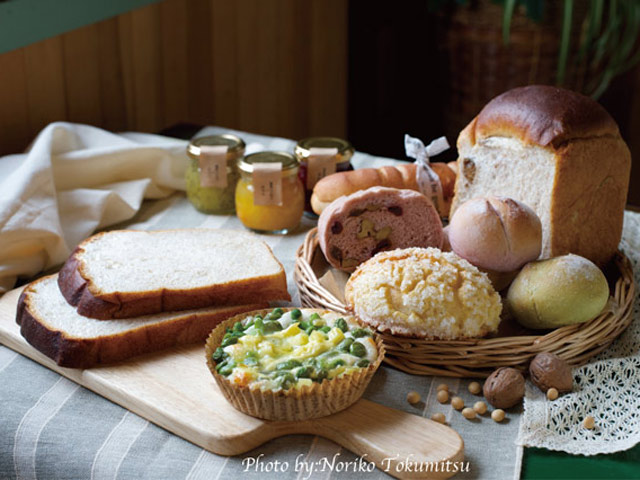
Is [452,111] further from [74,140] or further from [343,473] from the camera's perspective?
[343,473]

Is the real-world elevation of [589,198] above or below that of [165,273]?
above

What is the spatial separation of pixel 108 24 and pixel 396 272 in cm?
159

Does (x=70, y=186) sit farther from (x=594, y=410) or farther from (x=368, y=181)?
(x=594, y=410)

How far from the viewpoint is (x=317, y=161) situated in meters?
2.04

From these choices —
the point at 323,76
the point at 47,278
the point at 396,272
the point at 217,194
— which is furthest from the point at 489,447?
the point at 323,76

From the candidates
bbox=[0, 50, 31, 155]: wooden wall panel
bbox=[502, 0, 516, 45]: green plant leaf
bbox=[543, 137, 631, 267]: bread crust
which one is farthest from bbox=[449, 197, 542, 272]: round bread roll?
bbox=[502, 0, 516, 45]: green plant leaf

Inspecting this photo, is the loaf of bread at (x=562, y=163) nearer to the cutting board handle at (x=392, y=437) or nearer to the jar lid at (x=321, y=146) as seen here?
the jar lid at (x=321, y=146)

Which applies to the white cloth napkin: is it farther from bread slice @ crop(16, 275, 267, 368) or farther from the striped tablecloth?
the striped tablecloth

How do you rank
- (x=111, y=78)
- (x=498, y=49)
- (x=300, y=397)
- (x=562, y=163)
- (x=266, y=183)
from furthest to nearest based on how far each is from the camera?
(x=498, y=49), (x=111, y=78), (x=266, y=183), (x=562, y=163), (x=300, y=397)

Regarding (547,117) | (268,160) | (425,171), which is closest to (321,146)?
(268,160)

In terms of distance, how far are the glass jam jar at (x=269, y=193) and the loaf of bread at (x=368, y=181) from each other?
7cm

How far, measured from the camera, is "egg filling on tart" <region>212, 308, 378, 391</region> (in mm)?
1150

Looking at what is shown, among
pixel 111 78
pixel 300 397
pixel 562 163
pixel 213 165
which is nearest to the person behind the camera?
pixel 300 397

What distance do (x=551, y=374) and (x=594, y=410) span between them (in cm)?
9
